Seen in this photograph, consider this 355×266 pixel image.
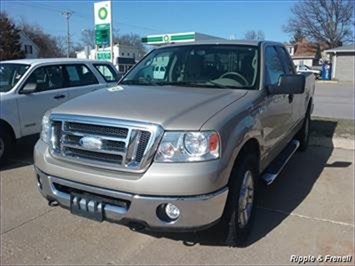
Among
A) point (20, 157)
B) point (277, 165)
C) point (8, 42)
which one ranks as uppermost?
point (8, 42)

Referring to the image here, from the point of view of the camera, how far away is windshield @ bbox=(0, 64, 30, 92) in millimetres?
6814

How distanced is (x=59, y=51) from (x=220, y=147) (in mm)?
87964

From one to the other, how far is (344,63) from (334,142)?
3655cm

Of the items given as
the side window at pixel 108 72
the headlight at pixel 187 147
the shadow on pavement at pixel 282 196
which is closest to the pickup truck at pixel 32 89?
the side window at pixel 108 72

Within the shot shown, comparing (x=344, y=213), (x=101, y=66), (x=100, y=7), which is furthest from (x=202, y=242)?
(x=100, y=7)

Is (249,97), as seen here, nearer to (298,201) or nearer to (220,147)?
(220,147)

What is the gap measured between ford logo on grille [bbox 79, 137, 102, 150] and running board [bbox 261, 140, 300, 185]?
1.94m

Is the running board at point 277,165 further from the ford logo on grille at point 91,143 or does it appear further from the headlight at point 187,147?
the ford logo on grille at point 91,143

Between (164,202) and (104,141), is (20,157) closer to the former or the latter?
(104,141)

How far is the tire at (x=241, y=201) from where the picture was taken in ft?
11.1

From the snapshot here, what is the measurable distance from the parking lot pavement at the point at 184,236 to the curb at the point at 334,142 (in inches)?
104

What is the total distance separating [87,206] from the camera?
10.8 ft

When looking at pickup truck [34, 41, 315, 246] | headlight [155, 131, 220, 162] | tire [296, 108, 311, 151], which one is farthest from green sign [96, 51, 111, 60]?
headlight [155, 131, 220, 162]

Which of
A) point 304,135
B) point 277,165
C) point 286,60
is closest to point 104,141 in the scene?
point 277,165
